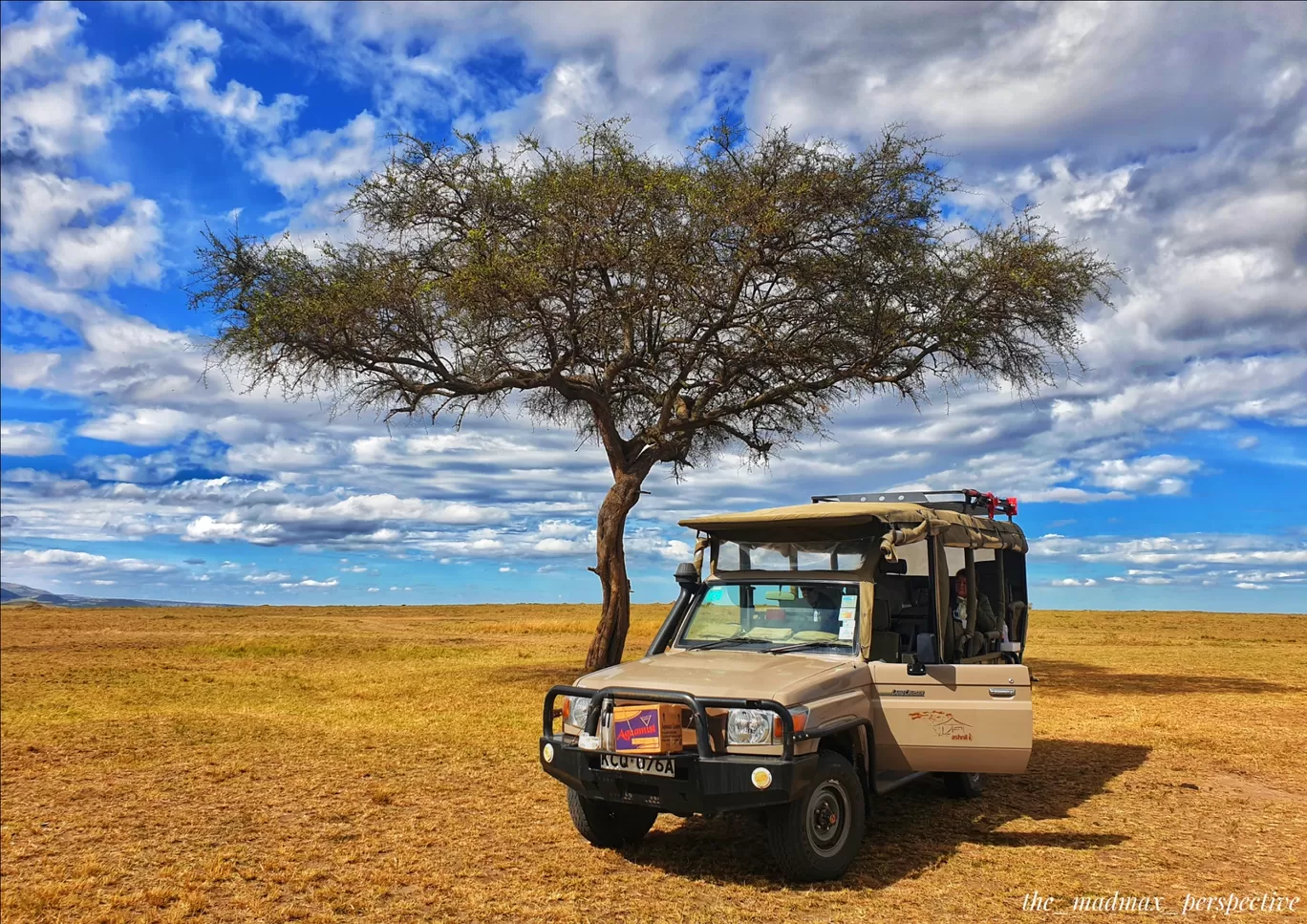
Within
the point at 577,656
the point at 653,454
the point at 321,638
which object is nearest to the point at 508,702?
the point at 653,454

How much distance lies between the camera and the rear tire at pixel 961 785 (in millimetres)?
9688

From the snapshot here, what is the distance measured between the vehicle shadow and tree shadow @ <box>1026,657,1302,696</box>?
954cm

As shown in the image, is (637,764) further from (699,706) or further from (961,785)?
(961,785)

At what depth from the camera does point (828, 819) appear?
709 centimetres

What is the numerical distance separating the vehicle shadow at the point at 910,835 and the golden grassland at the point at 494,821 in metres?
0.03

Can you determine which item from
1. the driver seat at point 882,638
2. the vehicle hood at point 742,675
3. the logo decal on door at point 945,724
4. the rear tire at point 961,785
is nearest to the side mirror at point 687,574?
the vehicle hood at point 742,675

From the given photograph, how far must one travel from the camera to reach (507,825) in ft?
29.4

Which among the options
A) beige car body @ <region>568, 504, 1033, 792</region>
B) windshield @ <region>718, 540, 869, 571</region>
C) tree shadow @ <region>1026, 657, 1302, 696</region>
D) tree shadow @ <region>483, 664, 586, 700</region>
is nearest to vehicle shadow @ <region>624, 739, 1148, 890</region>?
beige car body @ <region>568, 504, 1033, 792</region>

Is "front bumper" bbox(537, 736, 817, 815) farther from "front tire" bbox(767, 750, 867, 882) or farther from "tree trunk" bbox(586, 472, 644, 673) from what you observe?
"tree trunk" bbox(586, 472, 644, 673)

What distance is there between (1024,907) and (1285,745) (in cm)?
892

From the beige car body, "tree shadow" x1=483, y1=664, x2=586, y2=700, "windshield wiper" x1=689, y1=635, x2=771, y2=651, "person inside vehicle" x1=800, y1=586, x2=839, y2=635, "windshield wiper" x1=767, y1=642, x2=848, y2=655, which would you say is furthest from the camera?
"tree shadow" x1=483, y1=664, x2=586, y2=700

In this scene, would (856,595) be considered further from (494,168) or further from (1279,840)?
(494,168)

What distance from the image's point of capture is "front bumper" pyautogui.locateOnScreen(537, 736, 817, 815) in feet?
21.2

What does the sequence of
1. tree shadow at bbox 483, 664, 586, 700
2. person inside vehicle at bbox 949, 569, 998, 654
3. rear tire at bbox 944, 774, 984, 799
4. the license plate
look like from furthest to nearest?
1. tree shadow at bbox 483, 664, 586, 700
2. person inside vehicle at bbox 949, 569, 998, 654
3. rear tire at bbox 944, 774, 984, 799
4. the license plate
